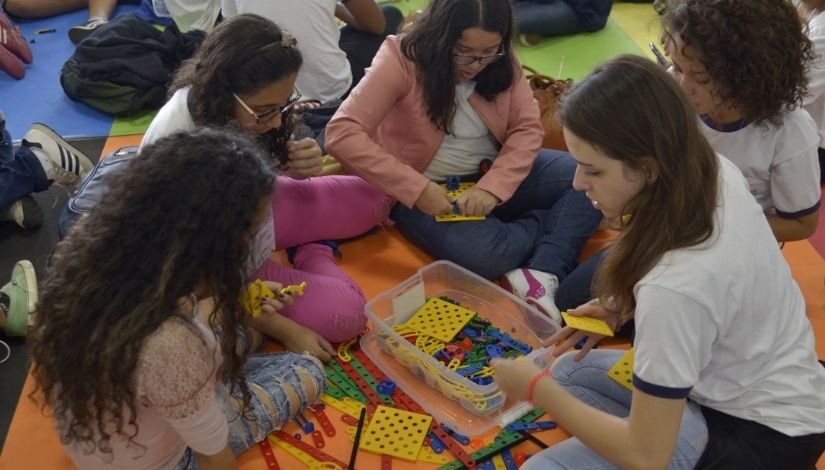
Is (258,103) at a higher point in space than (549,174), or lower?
higher

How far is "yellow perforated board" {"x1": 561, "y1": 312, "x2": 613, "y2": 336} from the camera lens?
→ 136 cm

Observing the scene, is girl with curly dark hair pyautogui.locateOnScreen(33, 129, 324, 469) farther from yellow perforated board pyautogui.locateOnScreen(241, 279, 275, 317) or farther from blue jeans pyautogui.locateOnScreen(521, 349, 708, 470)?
blue jeans pyautogui.locateOnScreen(521, 349, 708, 470)

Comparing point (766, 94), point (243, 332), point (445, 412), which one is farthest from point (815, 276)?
point (243, 332)

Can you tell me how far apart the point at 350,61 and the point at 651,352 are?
1.99m

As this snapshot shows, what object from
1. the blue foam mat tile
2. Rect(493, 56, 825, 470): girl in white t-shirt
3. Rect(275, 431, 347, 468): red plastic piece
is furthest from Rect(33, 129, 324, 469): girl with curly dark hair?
the blue foam mat tile

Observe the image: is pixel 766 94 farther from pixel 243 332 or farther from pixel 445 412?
pixel 243 332

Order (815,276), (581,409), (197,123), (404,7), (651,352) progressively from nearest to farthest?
(651,352) < (581,409) < (197,123) < (815,276) < (404,7)

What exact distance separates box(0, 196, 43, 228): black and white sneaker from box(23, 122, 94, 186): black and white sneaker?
4.4 inches

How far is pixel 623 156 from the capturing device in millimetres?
1052

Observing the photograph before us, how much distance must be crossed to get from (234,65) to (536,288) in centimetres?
92

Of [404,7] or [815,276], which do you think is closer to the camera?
[815,276]

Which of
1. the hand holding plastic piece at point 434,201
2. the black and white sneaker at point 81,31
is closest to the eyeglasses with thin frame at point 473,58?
Result: the hand holding plastic piece at point 434,201

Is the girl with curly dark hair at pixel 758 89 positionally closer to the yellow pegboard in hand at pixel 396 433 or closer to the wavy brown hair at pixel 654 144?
the wavy brown hair at pixel 654 144

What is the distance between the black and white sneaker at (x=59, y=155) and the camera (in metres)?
2.23
